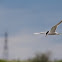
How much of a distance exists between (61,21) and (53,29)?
2267 mm

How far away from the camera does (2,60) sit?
199 feet

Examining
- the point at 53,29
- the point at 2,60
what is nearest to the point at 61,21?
the point at 53,29

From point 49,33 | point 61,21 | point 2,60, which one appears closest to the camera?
point 61,21

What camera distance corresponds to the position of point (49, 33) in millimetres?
41719

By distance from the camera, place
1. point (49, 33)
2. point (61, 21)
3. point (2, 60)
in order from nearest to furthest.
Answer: point (61, 21), point (49, 33), point (2, 60)

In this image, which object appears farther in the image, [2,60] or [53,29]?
[2,60]

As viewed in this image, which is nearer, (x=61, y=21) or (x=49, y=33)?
(x=61, y=21)

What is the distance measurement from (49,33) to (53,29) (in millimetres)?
957

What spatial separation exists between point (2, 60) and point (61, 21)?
23.5 meters

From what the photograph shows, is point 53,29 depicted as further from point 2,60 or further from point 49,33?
point 2,60

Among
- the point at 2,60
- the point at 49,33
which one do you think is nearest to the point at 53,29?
the point at 49,33

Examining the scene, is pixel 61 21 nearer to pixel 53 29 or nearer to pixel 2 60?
pixel 53 29

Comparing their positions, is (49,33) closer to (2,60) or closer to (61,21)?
→ (61,21)

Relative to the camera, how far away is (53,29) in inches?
1612
